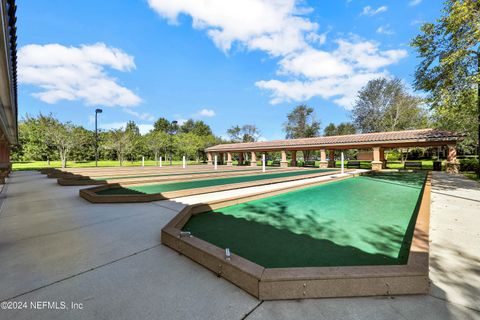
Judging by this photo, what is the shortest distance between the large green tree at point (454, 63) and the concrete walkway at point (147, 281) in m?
8.23

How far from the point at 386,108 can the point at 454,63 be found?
1072 inches

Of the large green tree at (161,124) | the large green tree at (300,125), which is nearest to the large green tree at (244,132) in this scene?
the large green tree at (300,125)

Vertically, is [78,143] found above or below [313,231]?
above

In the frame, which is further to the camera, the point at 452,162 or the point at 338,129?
the point at 338,129

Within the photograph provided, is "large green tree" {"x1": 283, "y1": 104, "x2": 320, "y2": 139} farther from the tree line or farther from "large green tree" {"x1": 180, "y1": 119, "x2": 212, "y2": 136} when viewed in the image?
"large green tree" {"x1": 180, "y1": 119, "x2": 212, "y2": 136}

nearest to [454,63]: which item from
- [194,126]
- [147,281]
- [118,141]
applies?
[147,281]

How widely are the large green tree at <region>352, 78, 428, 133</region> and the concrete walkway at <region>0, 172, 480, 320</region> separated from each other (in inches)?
1319

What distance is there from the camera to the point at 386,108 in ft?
109

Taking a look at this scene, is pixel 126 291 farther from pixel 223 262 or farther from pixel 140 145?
pixel 140 145

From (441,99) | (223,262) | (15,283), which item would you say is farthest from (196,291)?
(441,99)

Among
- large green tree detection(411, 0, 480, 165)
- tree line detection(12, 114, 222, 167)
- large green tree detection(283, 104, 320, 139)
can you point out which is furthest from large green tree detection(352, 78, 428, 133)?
tree line detection(12, 114, 222, 167)

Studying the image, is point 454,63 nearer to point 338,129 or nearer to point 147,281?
point 147,281

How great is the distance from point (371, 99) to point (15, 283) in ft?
139

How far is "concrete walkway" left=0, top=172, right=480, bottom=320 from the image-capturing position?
6.21 ft
